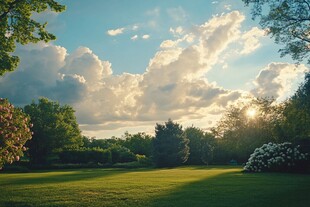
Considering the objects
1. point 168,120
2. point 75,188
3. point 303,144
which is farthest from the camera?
point 168,120

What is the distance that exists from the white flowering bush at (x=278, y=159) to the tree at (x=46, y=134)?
156 feet

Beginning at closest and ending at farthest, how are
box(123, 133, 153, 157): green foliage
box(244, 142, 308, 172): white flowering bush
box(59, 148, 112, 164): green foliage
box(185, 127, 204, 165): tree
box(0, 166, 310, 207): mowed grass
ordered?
box(0, 166, 310, 207): mowed grass
box(244, 142, 308, 172): white flowering bush
box(59, 148, 112, 164): green foliage
box(185, 127, 204, 165): tree
box(123, 133, 153, 157): green foliage

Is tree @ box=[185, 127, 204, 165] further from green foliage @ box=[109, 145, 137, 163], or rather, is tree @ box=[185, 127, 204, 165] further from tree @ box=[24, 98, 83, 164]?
tree @ box=[24, 98, 83, 164]

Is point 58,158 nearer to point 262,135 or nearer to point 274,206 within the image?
point 262,135

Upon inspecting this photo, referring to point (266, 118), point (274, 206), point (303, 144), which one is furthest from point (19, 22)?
point (266, 118)

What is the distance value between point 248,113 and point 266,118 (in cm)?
1339

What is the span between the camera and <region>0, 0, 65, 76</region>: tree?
2319 cm

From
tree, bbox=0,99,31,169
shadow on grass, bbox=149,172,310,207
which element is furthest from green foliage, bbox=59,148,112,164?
shadow on grass, bbox=149,172,310,207

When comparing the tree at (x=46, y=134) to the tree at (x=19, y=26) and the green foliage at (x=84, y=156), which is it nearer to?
the green foliage at (x=84, y=156)

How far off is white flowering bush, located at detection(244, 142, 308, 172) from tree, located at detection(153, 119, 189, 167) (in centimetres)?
3530

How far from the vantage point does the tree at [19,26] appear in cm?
2319

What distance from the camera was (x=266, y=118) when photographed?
73.8 m

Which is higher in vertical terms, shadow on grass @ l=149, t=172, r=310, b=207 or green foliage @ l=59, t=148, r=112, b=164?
green foliage @ l=59, t=148, r=112, b=164

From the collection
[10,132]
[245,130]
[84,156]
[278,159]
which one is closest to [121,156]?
[84,156]
